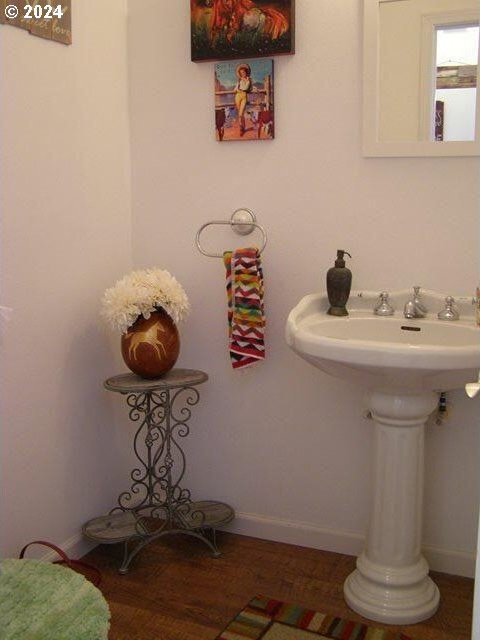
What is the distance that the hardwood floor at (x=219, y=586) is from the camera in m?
2.09

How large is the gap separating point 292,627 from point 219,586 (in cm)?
31

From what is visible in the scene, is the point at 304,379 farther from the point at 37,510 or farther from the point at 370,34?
the point at 370,34

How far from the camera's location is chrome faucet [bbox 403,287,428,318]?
2.19 meters

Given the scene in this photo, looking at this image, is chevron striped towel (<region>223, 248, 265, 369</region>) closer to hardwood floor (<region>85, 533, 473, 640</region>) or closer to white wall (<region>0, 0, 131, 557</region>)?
white wall (<region>0, 0, 131, 557</region>)

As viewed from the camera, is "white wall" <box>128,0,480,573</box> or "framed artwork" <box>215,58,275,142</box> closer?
"white wall" <box>128,0,480,573</box>

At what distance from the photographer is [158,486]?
2760mm

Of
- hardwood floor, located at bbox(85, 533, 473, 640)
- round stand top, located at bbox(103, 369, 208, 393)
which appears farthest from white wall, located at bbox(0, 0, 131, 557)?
hardwood floor, located at bbox(85, 533, 473, 640)

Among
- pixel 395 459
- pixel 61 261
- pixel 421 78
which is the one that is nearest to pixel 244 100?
pixel 421 78

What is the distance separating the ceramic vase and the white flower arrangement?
3cm

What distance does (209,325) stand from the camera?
261 cm

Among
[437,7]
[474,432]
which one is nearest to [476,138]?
[437,7]

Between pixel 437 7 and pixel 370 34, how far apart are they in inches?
8.1

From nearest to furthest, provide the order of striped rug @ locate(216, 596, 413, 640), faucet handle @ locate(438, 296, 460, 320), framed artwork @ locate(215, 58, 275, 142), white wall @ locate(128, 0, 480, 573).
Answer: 1. striped rug @ locate(216, 596, 413, 640)
2. faucet handle @ locate(438, 296, 460, 320)
3. white wall @ locate(128, 0, 480, 573)
4. framed artwork @ locate(215, 58, 275, 142)

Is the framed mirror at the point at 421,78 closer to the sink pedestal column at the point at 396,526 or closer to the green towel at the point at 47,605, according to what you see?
the sink pedestal column at the point at 396,526
